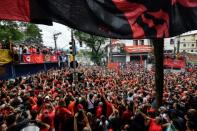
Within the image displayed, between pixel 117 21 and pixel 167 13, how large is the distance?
92cm

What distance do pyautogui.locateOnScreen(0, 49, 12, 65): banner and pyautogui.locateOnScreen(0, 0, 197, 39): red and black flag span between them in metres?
9.60

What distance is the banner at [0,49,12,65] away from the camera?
13.3 m

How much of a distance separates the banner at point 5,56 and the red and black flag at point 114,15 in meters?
9.60

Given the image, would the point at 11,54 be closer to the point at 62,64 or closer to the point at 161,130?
the point at 161,130

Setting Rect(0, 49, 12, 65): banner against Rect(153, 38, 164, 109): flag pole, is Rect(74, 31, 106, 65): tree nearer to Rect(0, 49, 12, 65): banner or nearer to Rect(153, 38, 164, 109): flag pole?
Rect(0, 49, 12, 65): banner

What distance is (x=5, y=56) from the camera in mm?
13781

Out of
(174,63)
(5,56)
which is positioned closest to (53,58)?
(174,63)

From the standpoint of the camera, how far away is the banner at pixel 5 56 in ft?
43.7

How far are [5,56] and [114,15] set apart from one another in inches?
401

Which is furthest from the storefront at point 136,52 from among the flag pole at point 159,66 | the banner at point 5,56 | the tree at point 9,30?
the flag pole at point 159,66

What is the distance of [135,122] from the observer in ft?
27.4

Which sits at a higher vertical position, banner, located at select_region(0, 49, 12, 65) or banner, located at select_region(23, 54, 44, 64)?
banner, located at select_region(0, 49, 12, 65)

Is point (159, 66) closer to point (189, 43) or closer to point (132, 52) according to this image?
point (132, 52)

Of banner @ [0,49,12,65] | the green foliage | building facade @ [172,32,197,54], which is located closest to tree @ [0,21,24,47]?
the green foliage
